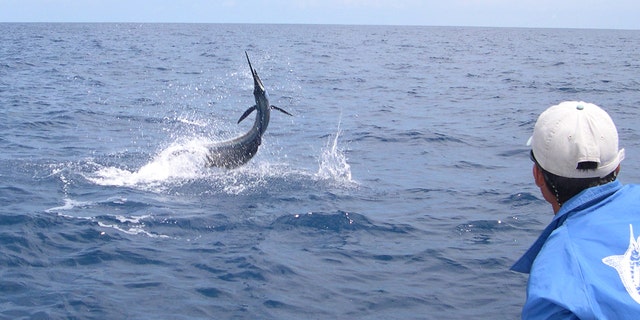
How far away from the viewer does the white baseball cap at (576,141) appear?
220cm

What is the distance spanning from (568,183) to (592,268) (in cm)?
49

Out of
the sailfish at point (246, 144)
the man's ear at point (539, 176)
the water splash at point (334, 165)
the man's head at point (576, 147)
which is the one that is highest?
the man's head at point (576, 147)

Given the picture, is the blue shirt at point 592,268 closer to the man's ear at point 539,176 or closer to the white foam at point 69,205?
the man's ear at point 539,176

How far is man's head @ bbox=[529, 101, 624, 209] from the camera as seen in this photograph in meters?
2.21

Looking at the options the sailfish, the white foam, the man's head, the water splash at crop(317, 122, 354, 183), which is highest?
the man's head

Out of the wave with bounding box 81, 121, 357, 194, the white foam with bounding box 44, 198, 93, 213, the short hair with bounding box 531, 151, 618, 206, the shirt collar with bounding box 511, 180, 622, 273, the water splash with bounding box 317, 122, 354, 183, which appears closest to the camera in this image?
the shirt collar with bounding box 511, 180, 622, 273

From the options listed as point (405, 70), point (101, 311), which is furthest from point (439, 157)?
point (405, 70)

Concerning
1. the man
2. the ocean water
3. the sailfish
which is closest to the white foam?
the ocean water

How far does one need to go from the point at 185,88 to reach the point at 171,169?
13.7 metres

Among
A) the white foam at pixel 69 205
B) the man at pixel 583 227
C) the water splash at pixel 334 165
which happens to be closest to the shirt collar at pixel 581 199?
the man at pixel 583 227

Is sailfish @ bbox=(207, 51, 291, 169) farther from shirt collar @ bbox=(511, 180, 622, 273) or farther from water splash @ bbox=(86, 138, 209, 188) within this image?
shirt collar @ bbox=(511, 180, 622, 273)

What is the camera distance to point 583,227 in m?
2.00

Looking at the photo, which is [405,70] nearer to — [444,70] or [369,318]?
[444,70]

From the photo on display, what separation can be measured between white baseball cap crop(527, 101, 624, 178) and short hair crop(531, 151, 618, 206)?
0.02 m
